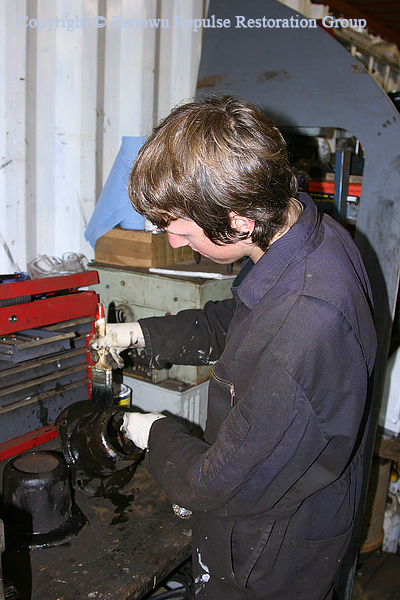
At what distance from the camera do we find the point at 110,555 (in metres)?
0.90

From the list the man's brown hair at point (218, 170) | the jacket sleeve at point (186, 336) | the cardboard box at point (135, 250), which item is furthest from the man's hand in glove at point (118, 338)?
the man's brown hair at point (218, 170)

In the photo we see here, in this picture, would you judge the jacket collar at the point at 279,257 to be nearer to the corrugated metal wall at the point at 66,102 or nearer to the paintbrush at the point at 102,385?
the paintbrush at the point at 102,385

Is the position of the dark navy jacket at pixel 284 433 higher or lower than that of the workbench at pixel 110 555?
higher

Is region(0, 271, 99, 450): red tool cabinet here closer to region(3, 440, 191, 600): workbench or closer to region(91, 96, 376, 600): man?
region(3, 440, 191, 600): workbench

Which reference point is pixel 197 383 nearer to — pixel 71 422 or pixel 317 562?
pixel 71 422

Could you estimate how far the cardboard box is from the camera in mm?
1503

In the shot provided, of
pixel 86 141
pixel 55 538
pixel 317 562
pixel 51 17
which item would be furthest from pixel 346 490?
pixel 51 17

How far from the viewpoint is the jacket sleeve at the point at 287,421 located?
66 cm

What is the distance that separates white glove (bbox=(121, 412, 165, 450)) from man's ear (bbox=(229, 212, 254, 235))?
450 millimetres

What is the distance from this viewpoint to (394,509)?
1.89 m

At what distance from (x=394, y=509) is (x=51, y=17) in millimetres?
2238

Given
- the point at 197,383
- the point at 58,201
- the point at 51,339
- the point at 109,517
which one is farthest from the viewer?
the point at 58,201

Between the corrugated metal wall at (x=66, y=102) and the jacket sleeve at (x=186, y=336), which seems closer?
the jacket sleeve at (x=186, y=336)

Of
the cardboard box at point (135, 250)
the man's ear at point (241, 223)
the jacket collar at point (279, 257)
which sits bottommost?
the cardboard box at point (135, 250)
